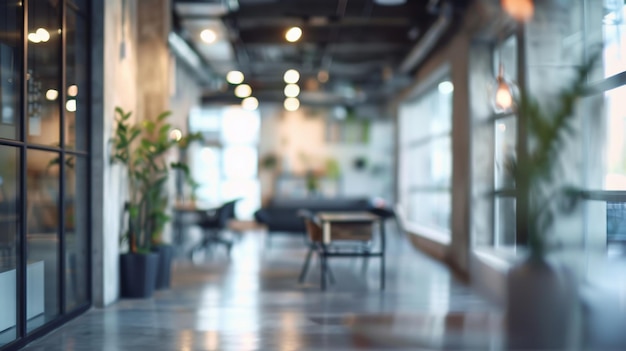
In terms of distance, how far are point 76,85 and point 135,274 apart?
201 centimetres

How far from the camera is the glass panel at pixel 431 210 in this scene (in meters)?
10.8

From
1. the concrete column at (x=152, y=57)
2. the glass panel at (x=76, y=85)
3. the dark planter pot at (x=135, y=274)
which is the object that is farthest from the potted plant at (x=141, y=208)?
the concrete column at (x=152, y=57)

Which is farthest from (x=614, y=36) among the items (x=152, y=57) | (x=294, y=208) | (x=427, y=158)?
(x=294, y=208)

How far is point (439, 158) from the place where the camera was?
1119cm

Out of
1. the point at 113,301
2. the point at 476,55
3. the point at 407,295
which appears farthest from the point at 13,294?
the point at 476,55

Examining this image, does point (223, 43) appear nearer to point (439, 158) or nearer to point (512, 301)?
point (439, 158)

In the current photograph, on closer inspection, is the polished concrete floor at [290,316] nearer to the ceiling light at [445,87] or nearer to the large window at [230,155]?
the ceiling light at [445,87]

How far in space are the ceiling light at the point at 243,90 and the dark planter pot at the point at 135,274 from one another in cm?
685

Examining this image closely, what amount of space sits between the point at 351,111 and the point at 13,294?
39.3ft

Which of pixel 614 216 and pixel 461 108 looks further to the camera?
pixel 461 108

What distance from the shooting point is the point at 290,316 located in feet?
19.4

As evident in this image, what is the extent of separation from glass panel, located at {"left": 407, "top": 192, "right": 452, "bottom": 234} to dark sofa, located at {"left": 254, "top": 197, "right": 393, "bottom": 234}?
0.75 meters

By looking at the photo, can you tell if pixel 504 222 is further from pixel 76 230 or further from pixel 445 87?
pixel 76 230

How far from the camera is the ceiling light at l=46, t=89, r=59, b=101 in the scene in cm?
532
